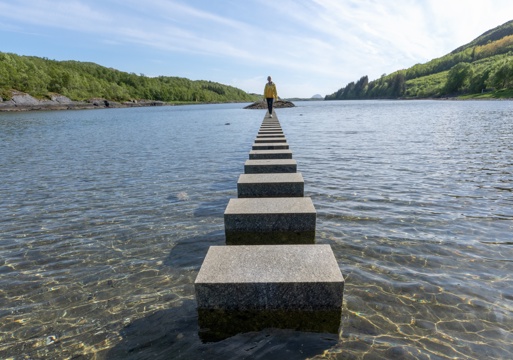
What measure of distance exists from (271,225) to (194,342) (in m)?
2.98

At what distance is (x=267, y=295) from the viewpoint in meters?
4.66

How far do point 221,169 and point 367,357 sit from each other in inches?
572

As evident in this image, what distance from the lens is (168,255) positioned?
7.95 meters

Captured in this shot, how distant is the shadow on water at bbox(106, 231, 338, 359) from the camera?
4605 millimetres

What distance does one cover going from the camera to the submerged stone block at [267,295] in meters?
4.62

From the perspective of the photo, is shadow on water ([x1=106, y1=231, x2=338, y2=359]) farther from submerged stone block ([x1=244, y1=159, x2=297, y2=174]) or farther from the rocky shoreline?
the rocky shoreline

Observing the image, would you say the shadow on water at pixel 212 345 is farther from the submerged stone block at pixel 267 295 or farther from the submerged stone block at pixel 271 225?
the submerged stone block at pixel 271 225

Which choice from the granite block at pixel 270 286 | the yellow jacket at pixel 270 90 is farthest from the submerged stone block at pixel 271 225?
the yellow jacket at pixel 270 90

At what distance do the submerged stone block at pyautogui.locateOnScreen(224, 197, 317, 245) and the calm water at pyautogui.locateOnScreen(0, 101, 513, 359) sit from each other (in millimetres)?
1173

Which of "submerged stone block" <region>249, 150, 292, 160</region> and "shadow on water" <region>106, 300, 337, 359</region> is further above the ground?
"submerged stone block" <region>249, 150, 292, 160</region>

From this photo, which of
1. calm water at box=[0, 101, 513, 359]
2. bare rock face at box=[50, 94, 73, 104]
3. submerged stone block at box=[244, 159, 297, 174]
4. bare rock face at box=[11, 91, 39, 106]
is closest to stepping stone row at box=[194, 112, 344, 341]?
calm water at box=[0, 101, 513, 359]

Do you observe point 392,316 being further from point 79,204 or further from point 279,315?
point 79,204

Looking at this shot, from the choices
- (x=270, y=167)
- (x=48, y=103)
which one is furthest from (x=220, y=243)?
(x=48, y=103)

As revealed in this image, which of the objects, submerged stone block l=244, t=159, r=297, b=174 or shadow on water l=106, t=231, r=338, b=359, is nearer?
shadow on water l=106, t=231, r=338, b=359
